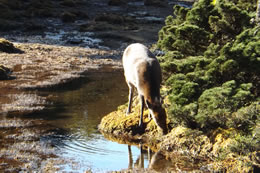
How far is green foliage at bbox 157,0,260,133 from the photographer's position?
7.46 m

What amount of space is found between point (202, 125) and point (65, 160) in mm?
2658

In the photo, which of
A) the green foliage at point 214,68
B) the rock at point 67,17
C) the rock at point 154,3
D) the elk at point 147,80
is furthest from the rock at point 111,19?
the elk at point 147,80

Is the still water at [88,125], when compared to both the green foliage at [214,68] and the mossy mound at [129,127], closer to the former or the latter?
the mossy mound at [129,127]

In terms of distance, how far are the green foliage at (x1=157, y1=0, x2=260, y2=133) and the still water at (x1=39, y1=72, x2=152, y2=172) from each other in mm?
1402

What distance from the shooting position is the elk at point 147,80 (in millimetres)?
7891

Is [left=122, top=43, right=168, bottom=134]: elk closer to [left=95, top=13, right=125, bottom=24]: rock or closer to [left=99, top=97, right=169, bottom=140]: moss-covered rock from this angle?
[left=99, top=97, right=169, bottom=140]: moss-covered rock

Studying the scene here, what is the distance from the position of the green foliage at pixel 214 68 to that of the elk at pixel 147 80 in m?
0.30

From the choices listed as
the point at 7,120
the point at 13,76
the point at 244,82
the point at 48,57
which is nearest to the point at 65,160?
the point at 7,120

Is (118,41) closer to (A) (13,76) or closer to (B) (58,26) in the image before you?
(B) (58,26)

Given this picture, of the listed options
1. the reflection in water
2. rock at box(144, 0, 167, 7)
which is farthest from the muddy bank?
rock at box(144, 0, 167, 7)

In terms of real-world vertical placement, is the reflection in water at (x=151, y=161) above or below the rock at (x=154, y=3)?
below

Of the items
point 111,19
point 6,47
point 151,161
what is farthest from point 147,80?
point 111,19

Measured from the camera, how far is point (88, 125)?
9.96 m

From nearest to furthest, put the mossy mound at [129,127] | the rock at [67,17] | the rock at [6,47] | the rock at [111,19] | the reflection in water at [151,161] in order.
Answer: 1. the reflection in water at [151,161]
2. the mossy mound at [129,127]
3. the rock at [6,47]
4. the rock at [67,17]
5. the rock at [111,19]
